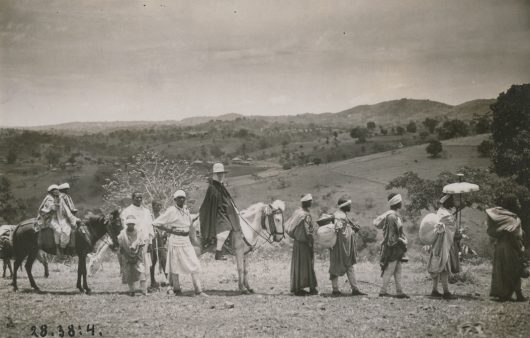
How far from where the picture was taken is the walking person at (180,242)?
35.1ft

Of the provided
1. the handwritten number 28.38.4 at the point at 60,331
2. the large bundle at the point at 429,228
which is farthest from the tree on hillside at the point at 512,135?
the handwritten number 28.38.4 at the point at 60,331

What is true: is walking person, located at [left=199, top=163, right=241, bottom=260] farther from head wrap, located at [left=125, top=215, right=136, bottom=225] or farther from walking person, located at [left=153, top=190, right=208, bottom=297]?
head wrap, located at [left=125, top=215, right=136, bottom=225]

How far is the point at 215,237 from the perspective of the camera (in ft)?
35.8

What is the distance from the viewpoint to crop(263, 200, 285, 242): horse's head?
11.1 meters

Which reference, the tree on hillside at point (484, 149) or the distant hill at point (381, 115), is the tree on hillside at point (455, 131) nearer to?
the tree on hillside at point (484, 149)

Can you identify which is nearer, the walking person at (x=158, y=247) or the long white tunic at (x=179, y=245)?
the long white tunic at (x=179, y=245)

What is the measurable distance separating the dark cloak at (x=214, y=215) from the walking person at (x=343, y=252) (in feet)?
7.55

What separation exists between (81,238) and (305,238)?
17.2ft

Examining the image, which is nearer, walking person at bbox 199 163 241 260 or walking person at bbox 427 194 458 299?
walking person at bbox 427 194 458 299

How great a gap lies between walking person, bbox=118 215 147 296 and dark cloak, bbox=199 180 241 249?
1459mm

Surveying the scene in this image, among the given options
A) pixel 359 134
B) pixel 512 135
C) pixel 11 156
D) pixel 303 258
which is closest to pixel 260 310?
pixel 303 258

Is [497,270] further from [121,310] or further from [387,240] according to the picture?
[121,310]

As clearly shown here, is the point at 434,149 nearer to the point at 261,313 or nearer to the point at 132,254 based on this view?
the point at 132,254

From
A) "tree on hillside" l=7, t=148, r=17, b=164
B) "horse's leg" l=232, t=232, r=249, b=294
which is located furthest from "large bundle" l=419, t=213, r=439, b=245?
"tree on hillside" l=7, t=148, r=17, b=164
